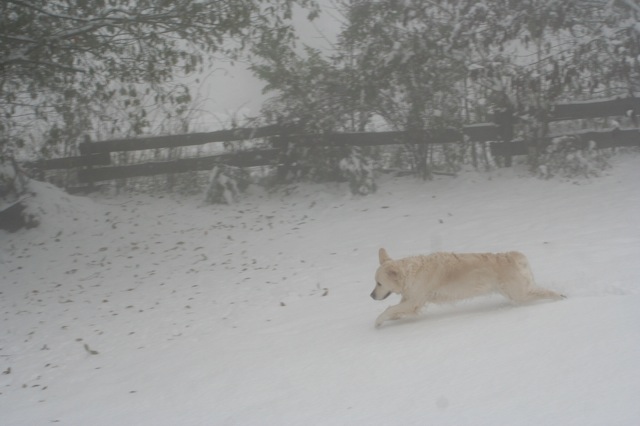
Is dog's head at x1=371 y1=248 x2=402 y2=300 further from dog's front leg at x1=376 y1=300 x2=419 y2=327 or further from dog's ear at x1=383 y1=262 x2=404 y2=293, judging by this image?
dog's front leg at x1=376 y1=300 x2=419 y2=327

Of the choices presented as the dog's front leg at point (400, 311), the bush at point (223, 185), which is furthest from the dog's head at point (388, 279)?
the bush at point (223, 185)

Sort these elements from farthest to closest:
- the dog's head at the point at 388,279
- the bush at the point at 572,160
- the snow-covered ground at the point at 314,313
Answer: the bush at the point at 572,160, the dog's head at the point at 388,279, the snow-covered ground at the point at 314,313

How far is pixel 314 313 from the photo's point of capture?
327 inches

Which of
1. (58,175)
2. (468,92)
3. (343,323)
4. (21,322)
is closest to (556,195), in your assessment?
(468,92)

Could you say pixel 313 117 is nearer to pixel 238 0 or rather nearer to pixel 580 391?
pixel 238 0

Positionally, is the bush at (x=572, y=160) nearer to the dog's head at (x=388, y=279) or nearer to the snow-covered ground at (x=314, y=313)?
the snow-covered ground at (x=314, y=313)

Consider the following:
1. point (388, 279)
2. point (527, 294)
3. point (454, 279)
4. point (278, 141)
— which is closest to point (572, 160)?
point (278, 141)

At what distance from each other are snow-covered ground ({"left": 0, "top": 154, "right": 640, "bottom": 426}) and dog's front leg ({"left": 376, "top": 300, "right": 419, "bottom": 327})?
4.6 inches

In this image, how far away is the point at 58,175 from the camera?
15.3m

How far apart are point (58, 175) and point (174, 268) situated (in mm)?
5492

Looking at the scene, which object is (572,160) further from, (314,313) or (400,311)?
(400,311)

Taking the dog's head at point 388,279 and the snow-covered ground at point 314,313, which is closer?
the snow-covered ground at point 314,313

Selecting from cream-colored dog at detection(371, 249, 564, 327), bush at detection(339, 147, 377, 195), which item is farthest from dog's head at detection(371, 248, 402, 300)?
bush at detection(339, 147, 377, 195)

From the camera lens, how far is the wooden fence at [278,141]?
12938 mm
